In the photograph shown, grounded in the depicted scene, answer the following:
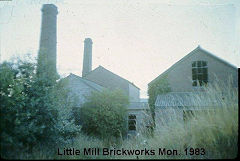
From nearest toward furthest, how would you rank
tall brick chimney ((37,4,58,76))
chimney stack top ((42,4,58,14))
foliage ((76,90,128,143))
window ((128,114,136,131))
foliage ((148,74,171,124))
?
foliage ((76,90,128,143)), tall brick chimney ((37,4,58,76)), chimney stack top ((42,4,58,14)), foliage ((148,74,171,124)), window ((128,114,136,131))

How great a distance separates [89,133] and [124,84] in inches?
436

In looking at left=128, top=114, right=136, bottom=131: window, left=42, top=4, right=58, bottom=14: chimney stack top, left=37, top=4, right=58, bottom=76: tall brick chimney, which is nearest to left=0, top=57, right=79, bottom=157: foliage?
left=37, top=4, right=58, bottom=76: tall brick chimney

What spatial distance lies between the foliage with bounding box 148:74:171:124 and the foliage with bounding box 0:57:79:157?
10339 millimetres

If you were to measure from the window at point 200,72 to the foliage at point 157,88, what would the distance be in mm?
2411

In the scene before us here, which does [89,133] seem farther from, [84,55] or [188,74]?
[84,55]

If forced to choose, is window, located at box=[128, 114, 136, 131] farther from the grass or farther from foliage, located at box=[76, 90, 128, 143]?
the grass

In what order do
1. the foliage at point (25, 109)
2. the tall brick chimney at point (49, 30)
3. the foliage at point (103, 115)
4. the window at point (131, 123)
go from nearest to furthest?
the foliage at point (25, 109)
the foliage at point (103, 115)
the tall brick chimney at point (49, 30)
the window at point (131, 123)

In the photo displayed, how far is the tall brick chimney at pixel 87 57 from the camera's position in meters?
21.9

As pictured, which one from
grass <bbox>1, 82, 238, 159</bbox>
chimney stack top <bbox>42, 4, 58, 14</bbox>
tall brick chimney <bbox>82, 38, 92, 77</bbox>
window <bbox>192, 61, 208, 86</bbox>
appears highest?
chimney stack top <bbox>42, 4, 58, 14</bbox>

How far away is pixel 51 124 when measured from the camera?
17.4ft

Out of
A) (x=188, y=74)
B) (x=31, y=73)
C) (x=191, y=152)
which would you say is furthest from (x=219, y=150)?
(x=188, y=74)

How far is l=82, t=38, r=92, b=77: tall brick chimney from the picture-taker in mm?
21906

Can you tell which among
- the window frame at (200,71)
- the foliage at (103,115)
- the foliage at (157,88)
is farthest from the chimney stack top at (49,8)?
the window frame at (200,71)

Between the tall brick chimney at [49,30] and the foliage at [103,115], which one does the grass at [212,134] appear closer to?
the foliage at [103,115]
